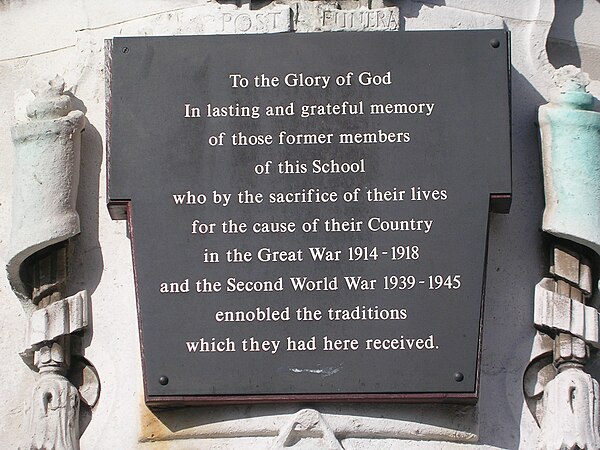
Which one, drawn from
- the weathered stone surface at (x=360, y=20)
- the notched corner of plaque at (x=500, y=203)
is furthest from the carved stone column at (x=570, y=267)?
the weathered stone surface at (x=360, y=20)

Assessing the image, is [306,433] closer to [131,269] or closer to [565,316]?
[131,269]

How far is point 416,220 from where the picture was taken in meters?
7.10

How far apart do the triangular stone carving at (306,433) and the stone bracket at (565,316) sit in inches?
39.9

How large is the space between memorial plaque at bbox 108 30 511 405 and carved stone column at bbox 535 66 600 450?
252 millimetres

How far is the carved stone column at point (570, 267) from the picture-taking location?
694 cm

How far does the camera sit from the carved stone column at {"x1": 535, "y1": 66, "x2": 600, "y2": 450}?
22.8 feet

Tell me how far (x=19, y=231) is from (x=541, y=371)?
2.24 meters

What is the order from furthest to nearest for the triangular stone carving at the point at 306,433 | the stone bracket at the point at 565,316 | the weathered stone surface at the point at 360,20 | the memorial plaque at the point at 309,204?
the weathered stone surface at the point at 360,20
the stone bracket at the point at 565,316
the memorial plaque at the point at 309,204
the triangular stone carving at the point at 306,433

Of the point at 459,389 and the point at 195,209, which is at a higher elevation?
the point at 195,209

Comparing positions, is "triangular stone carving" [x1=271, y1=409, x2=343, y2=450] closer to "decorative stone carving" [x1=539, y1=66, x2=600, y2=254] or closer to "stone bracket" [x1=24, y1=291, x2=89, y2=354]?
"stone bracket" [x1=24, y1=291, x2=89, y2=354]

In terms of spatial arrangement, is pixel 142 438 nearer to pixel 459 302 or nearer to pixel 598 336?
pixel 459 302

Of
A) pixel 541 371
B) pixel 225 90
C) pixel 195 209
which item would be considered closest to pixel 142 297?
pixel 195 209

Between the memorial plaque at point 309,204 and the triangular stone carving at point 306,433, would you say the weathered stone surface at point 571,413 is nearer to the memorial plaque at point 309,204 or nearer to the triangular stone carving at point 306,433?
the memorial plaque at point 309,204

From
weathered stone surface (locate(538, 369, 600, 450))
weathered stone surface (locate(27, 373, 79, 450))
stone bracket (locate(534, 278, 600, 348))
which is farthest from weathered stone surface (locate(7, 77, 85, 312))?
→ weathered stone surface (locate(538, 369, 600, 450))
